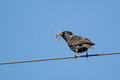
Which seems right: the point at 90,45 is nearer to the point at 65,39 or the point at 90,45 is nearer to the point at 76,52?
the point at 76,52

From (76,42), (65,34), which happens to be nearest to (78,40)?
(76,42)

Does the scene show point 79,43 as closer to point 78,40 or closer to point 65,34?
point 78,40

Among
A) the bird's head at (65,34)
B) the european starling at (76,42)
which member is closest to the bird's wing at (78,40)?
the european starling at (76,42)

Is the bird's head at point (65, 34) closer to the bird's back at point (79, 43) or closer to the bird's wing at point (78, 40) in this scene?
the bird's back at point (79, 43)

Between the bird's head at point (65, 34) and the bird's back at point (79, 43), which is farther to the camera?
the bird's head at point (65, 34)

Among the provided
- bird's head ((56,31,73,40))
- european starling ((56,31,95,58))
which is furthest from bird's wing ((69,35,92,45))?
bird's head ((56,31,73,40))

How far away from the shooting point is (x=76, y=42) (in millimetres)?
12125

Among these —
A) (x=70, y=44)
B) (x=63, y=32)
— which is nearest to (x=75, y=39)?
(x=70, y=44)

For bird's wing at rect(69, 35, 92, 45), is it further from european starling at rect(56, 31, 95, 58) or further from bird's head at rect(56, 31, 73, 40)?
bird's head at rect(56, 31, 73, 40)

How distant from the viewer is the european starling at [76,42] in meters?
11.5

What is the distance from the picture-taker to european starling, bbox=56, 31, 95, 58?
11498 millimetres

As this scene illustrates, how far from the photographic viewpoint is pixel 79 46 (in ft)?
39.3

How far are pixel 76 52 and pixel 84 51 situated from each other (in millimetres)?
376

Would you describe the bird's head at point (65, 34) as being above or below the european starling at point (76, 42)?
above
